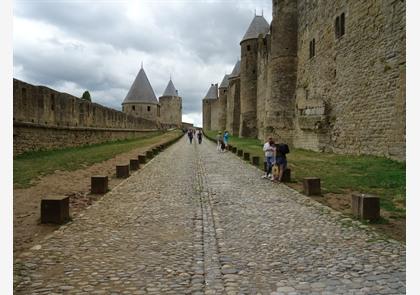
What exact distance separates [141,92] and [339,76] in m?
53.8

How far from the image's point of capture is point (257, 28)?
4147 cm

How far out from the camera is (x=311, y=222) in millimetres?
5848

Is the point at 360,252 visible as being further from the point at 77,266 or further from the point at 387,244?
the point at 77,266

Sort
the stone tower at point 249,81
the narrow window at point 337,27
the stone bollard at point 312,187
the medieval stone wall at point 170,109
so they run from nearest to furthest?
the stone bollard at point 312,187, the narrow window at point 337,27, the stone tower at point 249,81, the medieval stone wall at point 170,109

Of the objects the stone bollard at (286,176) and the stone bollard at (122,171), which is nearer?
the stone bollard at (286,176)

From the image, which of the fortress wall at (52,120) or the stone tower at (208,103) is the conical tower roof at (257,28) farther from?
the stone tower at (208,103)

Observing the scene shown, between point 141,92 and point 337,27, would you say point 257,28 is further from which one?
point 141,92

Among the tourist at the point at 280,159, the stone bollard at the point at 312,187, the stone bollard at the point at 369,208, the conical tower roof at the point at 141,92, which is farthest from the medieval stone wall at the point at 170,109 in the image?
the stone bollard at the point at 369,208

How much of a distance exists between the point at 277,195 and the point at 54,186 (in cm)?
491

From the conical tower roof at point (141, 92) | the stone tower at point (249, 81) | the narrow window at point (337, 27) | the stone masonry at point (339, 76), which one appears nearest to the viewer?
the stone masonry at point (339, 76)

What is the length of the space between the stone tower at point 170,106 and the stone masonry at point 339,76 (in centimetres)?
6270

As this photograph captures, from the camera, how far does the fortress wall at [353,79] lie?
1255cm

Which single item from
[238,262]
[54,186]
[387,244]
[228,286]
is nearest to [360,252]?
[387,244]

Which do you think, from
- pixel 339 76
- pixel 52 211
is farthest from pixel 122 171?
pixel 339 76
